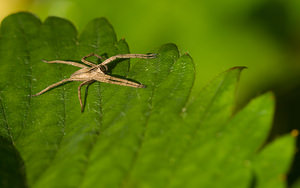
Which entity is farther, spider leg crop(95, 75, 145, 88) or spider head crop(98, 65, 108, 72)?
spider head crop(98, 65, 108, 72)

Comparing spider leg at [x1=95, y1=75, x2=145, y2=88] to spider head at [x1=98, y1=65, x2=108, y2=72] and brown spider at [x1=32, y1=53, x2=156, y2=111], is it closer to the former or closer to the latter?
brown spider at [x1=32, y1=53, x2=156, y2=111]

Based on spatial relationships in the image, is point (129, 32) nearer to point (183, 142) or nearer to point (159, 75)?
point (159, 75)

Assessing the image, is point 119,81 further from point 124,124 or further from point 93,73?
point 124,124

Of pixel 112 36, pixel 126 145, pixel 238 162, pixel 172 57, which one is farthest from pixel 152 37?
pixel 238 162

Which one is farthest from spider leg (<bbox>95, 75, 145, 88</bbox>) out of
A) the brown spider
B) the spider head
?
the spider head

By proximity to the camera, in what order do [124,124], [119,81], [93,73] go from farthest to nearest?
1. [93,73]
2. [119,81]
3. [124,124]

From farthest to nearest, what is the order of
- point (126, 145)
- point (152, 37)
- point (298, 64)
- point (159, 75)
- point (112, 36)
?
point (152, 37) → point (298, 64) → point (112, 36) → point (159, 75) → point (126, 145)

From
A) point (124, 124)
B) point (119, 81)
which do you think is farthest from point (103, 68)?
point (124, 124)

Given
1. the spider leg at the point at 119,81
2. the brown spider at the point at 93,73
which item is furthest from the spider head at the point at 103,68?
the spider leg at the point at 119,81

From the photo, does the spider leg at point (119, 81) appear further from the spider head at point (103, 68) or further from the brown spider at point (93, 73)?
the spider head at point (103, 68)
